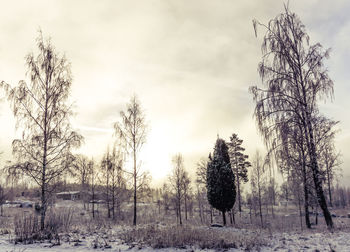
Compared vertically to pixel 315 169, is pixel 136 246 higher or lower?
lower

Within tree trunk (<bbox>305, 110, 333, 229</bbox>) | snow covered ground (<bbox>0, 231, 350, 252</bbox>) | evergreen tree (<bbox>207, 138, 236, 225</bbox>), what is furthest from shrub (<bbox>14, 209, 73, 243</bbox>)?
evergreen tree (<bbox>207, 138, 236, 225</bbox>)

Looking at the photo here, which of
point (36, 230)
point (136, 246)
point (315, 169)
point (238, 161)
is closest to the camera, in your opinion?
point (136, 246)

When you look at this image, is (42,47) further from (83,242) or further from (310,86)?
(310,86)

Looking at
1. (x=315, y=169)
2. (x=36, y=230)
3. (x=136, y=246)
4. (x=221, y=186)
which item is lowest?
(x=136, y=246)

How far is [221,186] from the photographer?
2200 centimetres

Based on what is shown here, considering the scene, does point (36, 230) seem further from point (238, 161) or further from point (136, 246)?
point (238, 161)

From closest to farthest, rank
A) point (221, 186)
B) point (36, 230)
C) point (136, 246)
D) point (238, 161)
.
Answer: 1. point (136, 246)
2. point (36, 230)
3. point (221, 186)
4. point (238, 161)

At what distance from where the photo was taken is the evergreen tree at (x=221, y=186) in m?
21.8

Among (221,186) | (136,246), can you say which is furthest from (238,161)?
(136,246)

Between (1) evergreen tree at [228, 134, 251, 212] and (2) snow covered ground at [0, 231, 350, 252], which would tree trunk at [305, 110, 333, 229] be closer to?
(2) snow covered ground at [0, 231, 350, 252]

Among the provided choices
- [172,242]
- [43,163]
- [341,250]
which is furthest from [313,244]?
[43,163]

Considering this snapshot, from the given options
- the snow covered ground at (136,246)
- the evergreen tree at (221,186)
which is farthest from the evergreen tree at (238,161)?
the snow covered ground at (136,246)

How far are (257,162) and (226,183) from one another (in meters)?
16.2

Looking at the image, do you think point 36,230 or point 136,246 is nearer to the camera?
point 136,246
